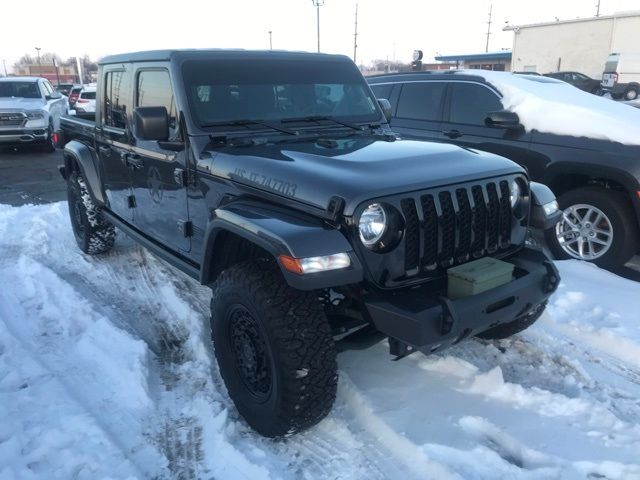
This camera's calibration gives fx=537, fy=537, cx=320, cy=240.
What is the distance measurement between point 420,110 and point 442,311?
14.3ft

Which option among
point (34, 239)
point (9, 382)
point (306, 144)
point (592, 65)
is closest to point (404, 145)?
point (306, 144)

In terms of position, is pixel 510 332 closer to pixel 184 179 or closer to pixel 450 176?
pixel 450 176

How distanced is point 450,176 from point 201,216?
1.60 meters

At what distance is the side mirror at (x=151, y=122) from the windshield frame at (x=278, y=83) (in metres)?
0.19

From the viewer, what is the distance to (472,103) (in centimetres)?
589

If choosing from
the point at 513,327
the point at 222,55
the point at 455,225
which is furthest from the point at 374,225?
the point at 222,55

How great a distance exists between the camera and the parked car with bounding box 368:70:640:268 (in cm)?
493

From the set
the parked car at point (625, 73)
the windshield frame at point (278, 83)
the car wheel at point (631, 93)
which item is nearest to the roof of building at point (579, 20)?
the parked car at point (625, 73)

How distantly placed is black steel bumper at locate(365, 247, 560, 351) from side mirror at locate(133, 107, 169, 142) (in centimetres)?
173

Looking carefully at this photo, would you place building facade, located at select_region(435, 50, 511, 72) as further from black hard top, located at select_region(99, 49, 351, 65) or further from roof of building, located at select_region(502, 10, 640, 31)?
black hard top, located at select_region(99, 49, 351, 65)

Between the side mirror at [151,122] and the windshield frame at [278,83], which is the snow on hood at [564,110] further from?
the side mirror at [151,122]

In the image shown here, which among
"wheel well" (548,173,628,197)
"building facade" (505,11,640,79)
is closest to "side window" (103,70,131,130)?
"wheel well" (548,173,628,197)

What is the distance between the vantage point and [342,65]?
4172 mm

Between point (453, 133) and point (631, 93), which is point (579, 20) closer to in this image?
point (631, 93)
